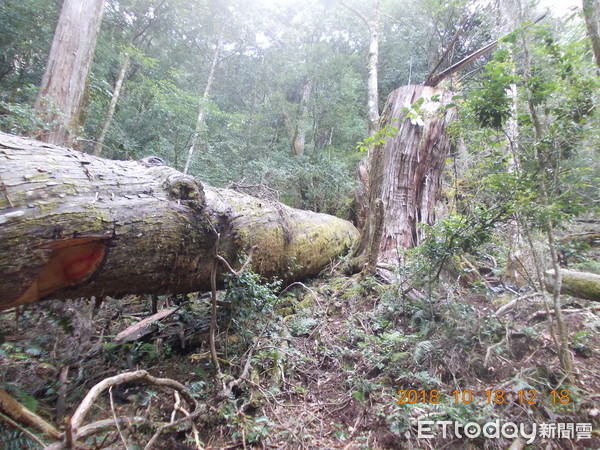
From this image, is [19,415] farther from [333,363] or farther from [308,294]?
[308,294]

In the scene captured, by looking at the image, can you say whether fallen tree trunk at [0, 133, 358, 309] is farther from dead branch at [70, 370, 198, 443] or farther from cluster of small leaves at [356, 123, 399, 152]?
cluster of small leaves at [356, 123, 399, 152]

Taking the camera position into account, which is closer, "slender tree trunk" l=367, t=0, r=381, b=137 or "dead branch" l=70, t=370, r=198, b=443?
"dead branch" l=70, t=370, r=198, b=443

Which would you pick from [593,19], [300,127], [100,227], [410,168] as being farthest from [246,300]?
[300,127]

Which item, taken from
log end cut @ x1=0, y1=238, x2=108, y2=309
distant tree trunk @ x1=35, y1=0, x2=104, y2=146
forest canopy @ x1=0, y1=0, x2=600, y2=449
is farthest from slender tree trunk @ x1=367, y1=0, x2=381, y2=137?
log end cut @ x1=0, y1=238, x2=108, y2=309

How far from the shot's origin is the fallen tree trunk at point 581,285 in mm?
2338

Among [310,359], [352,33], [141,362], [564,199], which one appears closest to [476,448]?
[310,359]

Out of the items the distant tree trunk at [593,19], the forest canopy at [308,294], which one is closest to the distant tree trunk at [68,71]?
the forest canopy at [308,294]

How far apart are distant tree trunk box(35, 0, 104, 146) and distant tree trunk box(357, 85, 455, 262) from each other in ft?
16.8

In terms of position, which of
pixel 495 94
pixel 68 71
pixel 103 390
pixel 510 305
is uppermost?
pixel 68 71

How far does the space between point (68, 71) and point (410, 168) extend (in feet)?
19.0

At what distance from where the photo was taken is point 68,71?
4.79 meters

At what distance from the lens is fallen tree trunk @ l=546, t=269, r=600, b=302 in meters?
2.34

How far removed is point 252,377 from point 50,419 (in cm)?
127

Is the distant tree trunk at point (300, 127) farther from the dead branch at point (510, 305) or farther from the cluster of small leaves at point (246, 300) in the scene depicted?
the dead branch at point (510, 305)
